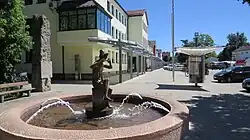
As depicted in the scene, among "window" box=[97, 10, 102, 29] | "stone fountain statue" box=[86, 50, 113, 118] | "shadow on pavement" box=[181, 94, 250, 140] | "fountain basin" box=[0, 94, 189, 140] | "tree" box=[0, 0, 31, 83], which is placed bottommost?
"shadow on pavement" box=[181, 94, 250, 140]

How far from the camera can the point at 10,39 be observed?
15.9 meters

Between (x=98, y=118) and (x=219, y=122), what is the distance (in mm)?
3983

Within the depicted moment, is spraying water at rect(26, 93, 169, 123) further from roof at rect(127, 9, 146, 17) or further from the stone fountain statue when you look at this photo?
roof at rect(127, 9, 146, 17)

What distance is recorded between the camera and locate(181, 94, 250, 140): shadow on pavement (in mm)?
7070

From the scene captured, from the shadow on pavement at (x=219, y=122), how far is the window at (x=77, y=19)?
1787 centimetres

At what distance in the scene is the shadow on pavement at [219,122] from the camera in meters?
7.07

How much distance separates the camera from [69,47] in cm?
2978

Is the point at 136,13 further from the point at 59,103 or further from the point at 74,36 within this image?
the point at 59,103

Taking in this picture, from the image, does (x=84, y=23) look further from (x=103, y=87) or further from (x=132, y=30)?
(x=132, y=30)

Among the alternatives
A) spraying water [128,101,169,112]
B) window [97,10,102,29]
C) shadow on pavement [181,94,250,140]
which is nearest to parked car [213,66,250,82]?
window [97,10,102,29]

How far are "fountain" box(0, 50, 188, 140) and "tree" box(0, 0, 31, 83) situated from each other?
7522mm

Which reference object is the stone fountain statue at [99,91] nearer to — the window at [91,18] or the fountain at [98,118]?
the fountain at [98,118]

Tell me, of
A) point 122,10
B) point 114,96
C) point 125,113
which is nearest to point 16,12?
point 114,96

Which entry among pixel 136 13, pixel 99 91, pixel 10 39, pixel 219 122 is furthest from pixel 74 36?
pixel 136 13
